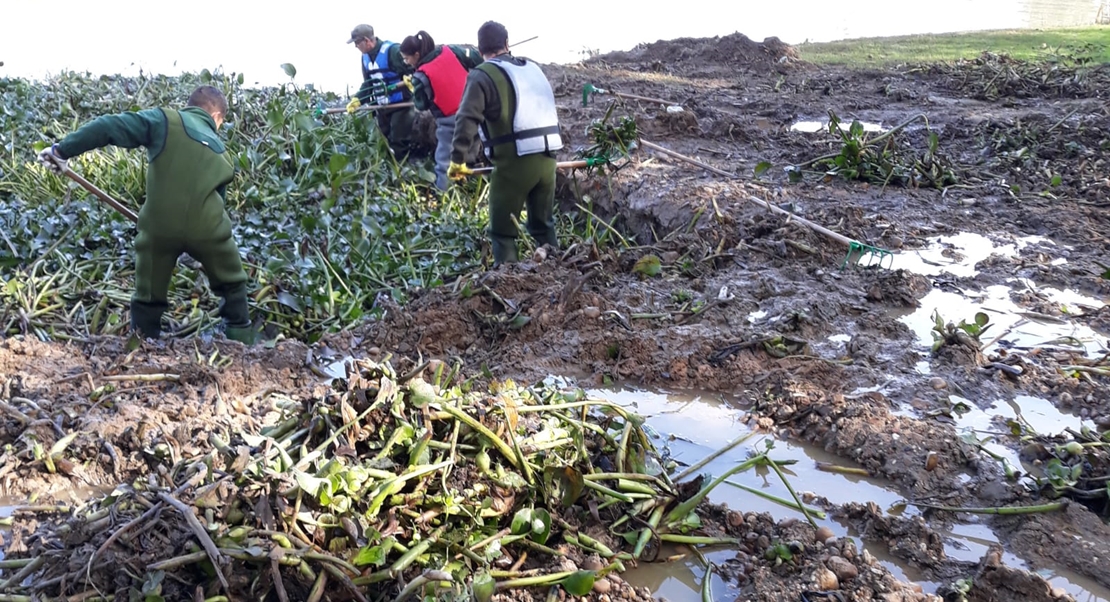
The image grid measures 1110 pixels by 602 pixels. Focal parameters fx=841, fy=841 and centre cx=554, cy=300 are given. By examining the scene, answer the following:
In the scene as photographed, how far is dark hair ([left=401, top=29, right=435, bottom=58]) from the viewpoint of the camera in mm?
Result: 8250

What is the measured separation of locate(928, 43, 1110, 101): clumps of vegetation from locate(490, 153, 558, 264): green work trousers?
657 cm

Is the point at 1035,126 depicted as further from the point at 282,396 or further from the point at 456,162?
the point at 282,396

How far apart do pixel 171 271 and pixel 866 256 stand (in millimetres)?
4508

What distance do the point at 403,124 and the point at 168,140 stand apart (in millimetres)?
4316

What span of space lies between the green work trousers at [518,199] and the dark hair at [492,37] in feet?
2.59

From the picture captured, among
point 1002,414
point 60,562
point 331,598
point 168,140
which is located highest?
point 168,140

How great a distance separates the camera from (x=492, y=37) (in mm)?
5961

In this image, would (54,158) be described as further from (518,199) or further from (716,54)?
(716,54)

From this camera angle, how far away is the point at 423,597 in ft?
7.29

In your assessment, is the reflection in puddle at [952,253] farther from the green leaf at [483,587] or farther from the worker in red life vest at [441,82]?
the worker in red life vest at [441,82]

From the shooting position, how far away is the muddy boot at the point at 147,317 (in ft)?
16.9

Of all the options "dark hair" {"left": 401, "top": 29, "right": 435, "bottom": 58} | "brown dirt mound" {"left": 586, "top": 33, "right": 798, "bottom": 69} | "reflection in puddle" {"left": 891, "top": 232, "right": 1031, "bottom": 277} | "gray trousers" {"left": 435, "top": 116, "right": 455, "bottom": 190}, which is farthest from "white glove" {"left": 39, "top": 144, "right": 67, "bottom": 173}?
"brown dirt mound" {"left": 586, "top": 33, "right": 798, "bottom": 69}

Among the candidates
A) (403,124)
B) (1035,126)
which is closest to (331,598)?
(403,124)

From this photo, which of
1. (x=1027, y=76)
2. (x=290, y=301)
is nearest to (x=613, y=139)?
(x=290, y=301)
